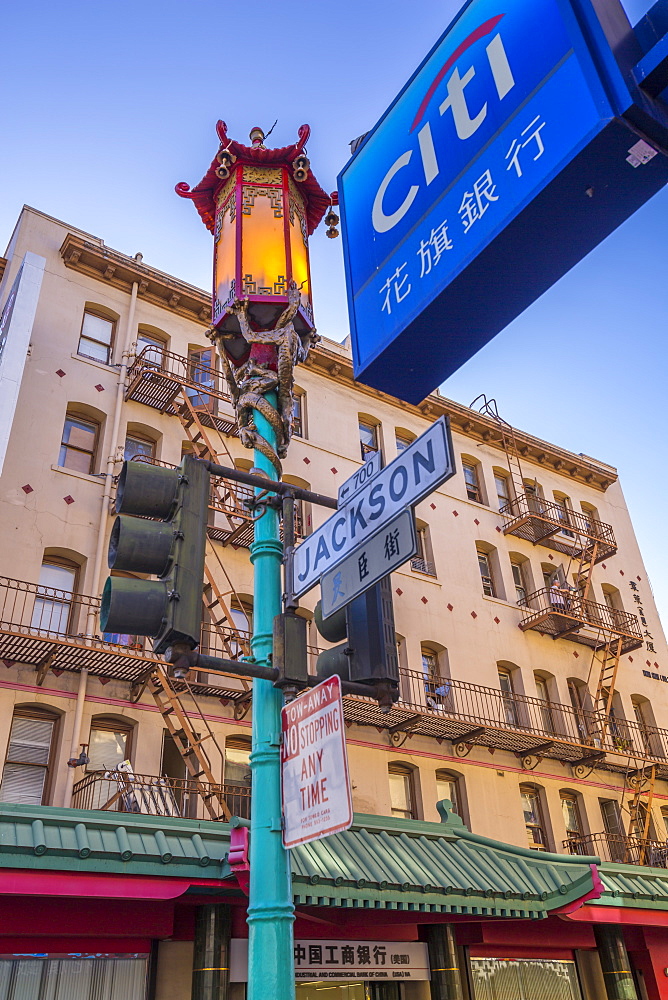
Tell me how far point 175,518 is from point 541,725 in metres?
22.0

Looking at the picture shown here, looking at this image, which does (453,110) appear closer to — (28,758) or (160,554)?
(160,554)

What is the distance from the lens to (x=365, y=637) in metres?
5.29

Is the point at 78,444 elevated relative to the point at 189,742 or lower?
elevated

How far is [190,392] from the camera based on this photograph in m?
21.9

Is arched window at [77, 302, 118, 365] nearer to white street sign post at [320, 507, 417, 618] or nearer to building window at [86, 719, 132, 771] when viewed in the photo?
building window at [86, 719, 132, 771]

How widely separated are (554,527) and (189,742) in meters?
17.5

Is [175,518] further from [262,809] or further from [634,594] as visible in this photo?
[634,594]

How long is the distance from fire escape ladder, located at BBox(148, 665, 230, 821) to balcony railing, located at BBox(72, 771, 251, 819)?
0.42ft

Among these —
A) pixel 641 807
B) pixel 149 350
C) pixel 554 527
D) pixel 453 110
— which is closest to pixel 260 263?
pixel 453 110

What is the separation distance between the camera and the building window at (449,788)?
70.0 ft

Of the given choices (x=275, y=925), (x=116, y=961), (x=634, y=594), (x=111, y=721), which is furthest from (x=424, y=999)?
(x=634, y=594)

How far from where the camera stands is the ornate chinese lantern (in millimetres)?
6441

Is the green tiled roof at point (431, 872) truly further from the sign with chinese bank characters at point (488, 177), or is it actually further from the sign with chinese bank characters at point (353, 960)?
the sign with chinese bank characters at point (488, 177)

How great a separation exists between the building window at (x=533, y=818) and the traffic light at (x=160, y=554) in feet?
66.4
